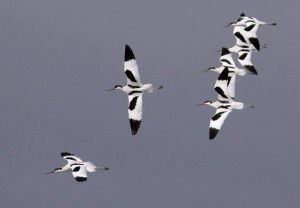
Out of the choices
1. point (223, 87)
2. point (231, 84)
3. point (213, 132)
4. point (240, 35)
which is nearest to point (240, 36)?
point (240, 35)

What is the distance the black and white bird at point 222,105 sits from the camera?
72562 mm

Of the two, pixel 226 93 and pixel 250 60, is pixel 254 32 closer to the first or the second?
pixel 250 60

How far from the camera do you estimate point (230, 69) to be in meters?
77.0

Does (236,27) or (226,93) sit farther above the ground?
(236,27)

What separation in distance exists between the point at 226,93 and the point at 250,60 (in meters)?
7.68

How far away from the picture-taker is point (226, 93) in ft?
239

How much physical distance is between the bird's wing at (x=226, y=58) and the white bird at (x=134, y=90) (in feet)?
30.4

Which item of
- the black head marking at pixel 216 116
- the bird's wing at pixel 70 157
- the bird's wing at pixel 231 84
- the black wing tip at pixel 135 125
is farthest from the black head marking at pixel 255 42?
the bird's wing at pixel 70 157

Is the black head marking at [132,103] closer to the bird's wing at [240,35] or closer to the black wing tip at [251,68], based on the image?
the black wing tip at [251,68]

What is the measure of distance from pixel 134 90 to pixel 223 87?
534 centimetres

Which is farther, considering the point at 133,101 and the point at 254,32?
the point at 254,32

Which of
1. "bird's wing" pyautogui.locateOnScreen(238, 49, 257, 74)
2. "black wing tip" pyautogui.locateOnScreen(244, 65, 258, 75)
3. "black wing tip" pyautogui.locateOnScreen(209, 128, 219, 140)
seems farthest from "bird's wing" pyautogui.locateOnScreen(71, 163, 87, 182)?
"bird's wing" pyautogui.locateOnScreen(238, 49, 257, 74)

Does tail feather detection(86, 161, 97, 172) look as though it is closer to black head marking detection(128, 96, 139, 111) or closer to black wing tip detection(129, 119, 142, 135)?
black wing tip detection(129, 119, 142, 135)

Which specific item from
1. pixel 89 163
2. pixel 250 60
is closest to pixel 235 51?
pixel 250 60
